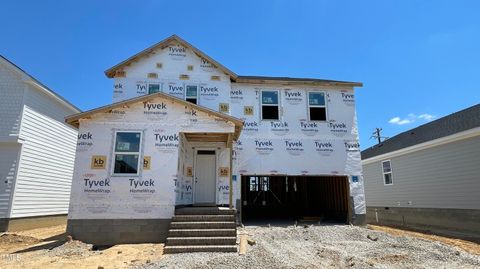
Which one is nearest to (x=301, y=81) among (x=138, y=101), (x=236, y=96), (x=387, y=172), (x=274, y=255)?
(x=236, y=96)

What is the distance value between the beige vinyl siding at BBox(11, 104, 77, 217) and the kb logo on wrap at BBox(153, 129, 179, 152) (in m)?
6.91

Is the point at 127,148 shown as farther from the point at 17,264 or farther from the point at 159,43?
the point at 159,43

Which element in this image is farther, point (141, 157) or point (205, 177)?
point (205, 177)

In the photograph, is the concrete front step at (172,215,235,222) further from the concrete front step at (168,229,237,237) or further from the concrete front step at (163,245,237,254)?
the concrete front step at (163,245,237,254)

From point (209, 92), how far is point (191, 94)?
0.83 m

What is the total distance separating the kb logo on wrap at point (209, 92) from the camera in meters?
14.1

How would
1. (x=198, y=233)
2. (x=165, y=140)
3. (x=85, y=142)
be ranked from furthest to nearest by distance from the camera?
1. (x=165, y=140)
2. (x=85, y=142)
3. (x=198, y=233)

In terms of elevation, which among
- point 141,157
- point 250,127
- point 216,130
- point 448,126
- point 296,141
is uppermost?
point 448,126

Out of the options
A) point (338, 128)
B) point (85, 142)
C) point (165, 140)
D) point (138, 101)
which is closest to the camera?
point (85, 142)

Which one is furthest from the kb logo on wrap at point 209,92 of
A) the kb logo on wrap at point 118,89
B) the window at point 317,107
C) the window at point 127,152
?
the window at point 127,152

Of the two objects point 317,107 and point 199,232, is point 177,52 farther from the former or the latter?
point 199,232

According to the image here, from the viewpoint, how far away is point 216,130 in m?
10.5

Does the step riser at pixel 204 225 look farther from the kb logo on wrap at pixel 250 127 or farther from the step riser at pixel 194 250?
the kb logo on wrap at pixel 250 127

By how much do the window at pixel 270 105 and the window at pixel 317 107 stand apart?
5.34ft
